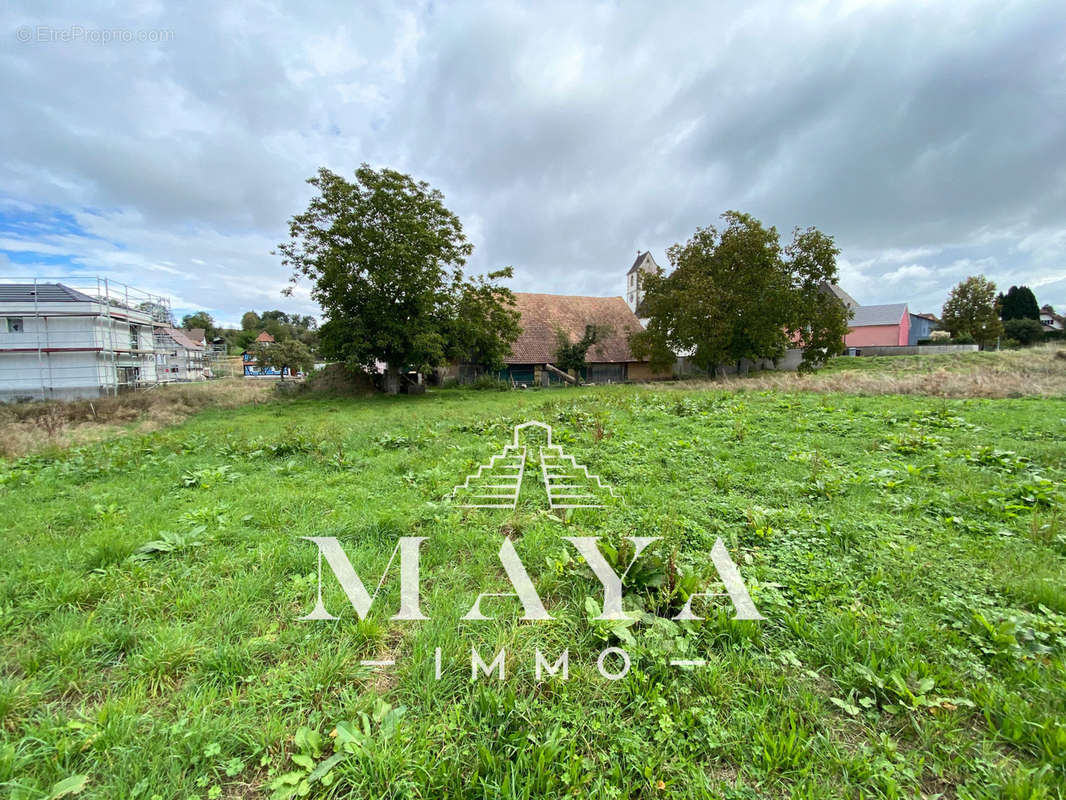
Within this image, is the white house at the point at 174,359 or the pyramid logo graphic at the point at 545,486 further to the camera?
the white house at the point at 174,359

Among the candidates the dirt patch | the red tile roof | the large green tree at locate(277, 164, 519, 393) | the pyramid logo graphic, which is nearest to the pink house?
the red tile roof

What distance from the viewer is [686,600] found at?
8.26ft

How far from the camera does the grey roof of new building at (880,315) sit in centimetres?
4093

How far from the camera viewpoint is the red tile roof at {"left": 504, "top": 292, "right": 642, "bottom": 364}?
2789 centimetres

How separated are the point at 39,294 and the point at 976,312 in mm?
69748

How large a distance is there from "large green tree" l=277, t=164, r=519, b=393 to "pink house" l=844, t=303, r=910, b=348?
42.5 metres

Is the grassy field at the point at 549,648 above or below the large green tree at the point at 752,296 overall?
below

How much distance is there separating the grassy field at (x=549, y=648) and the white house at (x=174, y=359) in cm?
3432

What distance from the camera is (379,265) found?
61.1 feet

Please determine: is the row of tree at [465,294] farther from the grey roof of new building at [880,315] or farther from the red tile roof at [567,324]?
the grey roof of new building at [880,315]

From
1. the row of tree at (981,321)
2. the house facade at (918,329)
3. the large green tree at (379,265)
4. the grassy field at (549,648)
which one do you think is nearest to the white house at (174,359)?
the large green tree at (379,265)

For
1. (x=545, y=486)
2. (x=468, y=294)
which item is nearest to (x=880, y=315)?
(x=468, y=294)

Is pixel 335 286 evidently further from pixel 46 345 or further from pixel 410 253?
pixel 46 345

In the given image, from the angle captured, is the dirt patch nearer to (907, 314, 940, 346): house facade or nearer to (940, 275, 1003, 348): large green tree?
(940, 275, 1003, 348): large green tree
